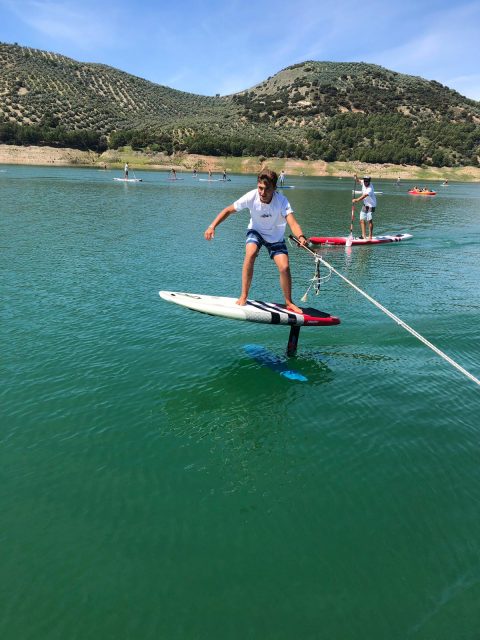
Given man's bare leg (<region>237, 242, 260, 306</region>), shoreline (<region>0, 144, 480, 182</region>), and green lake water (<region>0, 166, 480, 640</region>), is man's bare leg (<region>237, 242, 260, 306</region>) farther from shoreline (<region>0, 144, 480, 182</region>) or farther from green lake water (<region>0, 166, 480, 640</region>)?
shoreline (<region>0, 144, 480, 182</region>)

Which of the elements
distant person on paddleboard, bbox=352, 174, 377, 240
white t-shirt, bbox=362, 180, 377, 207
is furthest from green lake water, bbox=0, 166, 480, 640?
white t-shirt, bbox=362, 180, 377, 207

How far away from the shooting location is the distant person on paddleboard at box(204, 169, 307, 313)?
29.2 feet

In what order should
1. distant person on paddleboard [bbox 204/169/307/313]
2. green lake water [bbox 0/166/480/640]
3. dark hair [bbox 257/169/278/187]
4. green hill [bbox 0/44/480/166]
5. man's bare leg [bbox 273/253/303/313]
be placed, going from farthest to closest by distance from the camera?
1. green hill [bbox 0/44/480/166]
2. man's bare leg [bbox 273/253/303/313]
3. distant person on paddleboard [bbox 204/169/307/313]
4. dark hair [bbox 257/169/278/187]
5. green lake water [bbox 0/166/480/640]

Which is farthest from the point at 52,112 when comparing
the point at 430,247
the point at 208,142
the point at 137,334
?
the point at 137,334

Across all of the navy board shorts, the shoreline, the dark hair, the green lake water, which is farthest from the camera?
the shoreline

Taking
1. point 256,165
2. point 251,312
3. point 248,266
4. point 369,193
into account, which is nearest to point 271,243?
point 248,266

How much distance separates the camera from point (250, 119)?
165 meters

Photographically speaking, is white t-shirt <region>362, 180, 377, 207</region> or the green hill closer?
white t-shirt <region>362, 180, 377, 207</region>

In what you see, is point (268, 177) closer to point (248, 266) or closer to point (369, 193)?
point (248, 266)

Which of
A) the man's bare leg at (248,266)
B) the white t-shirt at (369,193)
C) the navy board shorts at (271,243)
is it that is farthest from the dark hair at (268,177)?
the white t-shirt at (369,193)

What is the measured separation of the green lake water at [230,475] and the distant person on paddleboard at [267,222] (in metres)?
2.13

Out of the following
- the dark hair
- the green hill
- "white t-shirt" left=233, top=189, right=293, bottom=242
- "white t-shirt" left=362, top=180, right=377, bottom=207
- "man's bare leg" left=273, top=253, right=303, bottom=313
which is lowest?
"man's bare leg" left=273, top=253, right=303, bottom=313

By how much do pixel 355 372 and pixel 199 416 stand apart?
3.76 metres

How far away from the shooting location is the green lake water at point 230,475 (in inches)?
176
